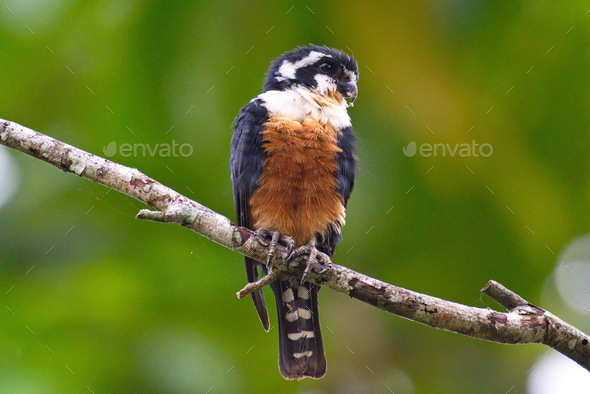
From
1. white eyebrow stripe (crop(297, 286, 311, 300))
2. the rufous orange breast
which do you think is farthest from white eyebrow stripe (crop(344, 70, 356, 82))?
white eyebrow stripe (crop(297, 286, 311, 300))

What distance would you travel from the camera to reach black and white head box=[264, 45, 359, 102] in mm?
4645

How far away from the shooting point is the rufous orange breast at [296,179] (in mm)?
3984

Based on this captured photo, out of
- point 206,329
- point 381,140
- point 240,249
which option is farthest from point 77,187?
point 381,140

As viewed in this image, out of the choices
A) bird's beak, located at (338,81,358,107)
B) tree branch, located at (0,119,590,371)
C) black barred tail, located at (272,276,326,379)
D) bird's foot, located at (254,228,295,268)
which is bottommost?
black barred tail, located at (272,276,326,379)

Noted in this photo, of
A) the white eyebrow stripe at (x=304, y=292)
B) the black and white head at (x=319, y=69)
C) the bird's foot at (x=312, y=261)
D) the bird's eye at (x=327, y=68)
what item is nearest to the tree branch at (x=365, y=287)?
the bird's foot at (x=312, y=261)

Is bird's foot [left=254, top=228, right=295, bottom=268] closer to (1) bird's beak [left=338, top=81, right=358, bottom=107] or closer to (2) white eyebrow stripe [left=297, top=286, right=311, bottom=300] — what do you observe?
(2) white eyebrow stripe [left=297, top=286, right=311, bottom=300]

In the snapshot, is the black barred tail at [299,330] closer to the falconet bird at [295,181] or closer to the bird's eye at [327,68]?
the falconet bird at [295,181]

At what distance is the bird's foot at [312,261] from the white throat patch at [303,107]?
98cm

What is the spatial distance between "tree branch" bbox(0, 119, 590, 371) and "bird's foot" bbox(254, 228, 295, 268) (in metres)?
0.06

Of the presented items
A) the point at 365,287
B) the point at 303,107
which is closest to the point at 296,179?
the point at 303,107

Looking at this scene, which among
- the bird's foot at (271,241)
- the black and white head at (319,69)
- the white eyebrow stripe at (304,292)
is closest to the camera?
the bird's foot at (271,241)

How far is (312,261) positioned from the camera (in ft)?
11.2

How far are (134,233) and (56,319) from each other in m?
0.79

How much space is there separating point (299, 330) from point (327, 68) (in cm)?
190
